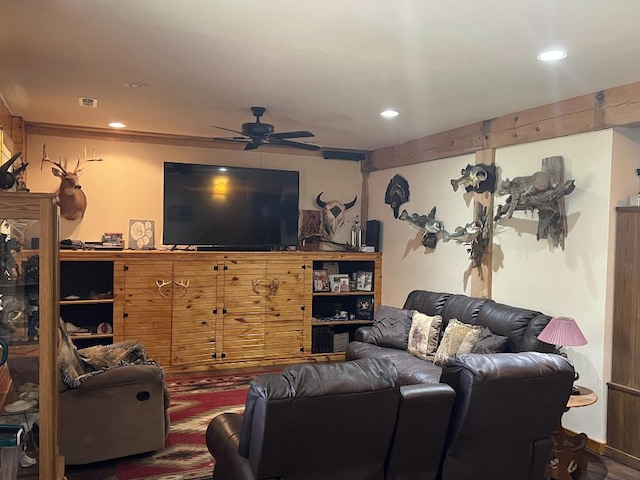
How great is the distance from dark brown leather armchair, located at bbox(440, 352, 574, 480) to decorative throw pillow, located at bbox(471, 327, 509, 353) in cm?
134

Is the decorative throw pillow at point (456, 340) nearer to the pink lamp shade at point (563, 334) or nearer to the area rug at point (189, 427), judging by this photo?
the pink lamp shade at point (563, 334)

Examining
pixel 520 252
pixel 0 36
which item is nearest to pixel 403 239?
pixel 520 252

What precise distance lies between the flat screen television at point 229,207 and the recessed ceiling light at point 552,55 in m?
3.54

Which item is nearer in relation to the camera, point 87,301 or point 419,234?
point 87,301

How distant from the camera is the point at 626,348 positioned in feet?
12.2

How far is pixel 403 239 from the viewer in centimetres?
618

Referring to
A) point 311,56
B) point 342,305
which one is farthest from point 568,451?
point 342,305

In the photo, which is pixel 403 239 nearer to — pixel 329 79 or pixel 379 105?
pixel 379 105

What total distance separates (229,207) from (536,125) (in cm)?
323

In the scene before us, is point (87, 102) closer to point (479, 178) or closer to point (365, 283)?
point (479, 178)

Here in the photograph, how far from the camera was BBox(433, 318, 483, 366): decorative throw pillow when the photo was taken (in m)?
4.11

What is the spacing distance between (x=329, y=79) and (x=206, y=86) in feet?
3.01

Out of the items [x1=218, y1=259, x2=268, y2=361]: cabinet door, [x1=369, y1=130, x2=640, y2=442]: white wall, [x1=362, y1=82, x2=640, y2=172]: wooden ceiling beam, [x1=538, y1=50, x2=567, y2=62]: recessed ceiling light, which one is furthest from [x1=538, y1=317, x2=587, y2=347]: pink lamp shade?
[x1=218, y1=259, x2=268, y2=361]: cabinet door

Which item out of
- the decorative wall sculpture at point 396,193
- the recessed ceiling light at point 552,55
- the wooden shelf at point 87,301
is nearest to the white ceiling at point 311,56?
the recessed ceiling light at point 552,55
